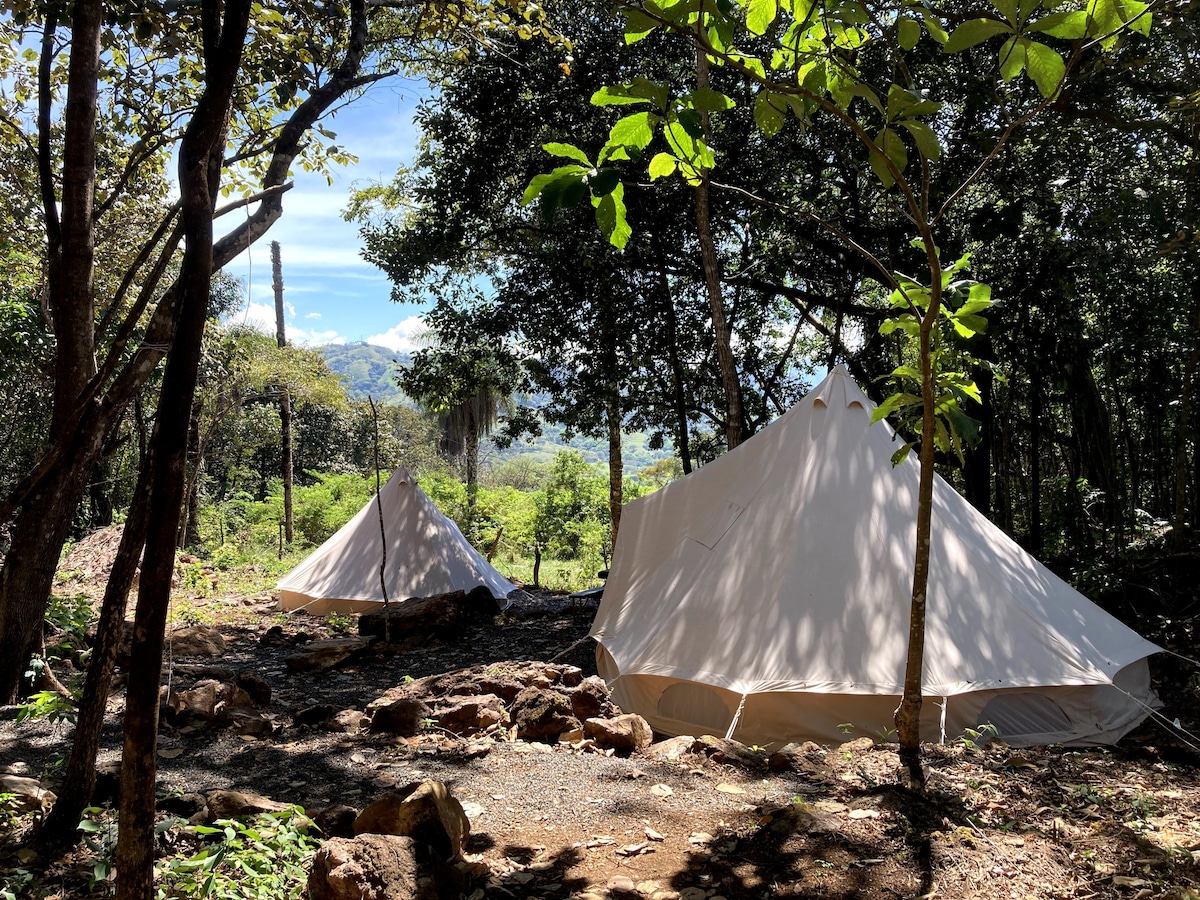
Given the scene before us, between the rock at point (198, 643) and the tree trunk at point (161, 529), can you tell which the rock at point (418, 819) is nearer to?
the tree trunk at point (161, 529)

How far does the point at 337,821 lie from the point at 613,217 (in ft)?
8.46

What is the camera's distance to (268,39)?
5438mm

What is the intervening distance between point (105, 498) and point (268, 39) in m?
11.6

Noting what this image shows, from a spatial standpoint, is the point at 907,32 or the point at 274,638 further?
the point at 274,638

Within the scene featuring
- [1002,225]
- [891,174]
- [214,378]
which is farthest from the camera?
[214,378]

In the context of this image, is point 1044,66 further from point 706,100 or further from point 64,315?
point 64,315

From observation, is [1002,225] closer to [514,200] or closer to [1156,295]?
[1156,295]

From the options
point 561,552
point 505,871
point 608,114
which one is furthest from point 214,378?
point 505,871

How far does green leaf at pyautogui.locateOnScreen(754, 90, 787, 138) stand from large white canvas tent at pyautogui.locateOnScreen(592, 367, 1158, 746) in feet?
10.8

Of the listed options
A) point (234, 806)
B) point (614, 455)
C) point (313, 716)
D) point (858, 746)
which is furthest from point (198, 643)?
point (614, 455)

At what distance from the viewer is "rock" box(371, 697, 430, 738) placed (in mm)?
4836

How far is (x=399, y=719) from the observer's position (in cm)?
484

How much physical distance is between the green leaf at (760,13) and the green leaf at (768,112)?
1.17 ft

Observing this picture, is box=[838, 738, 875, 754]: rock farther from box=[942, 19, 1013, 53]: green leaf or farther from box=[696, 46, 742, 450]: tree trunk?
box=[696, 46, 742, 450]: tree trunk
